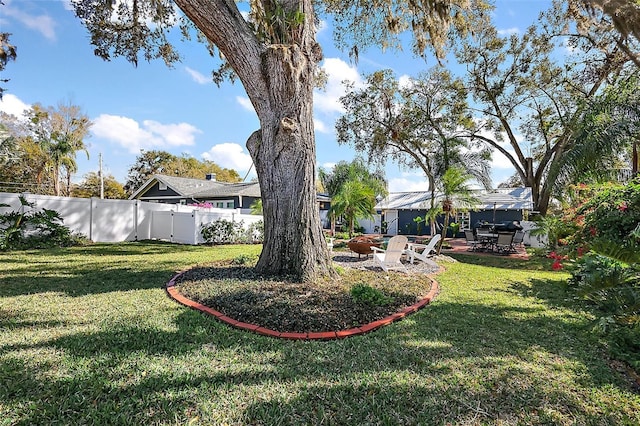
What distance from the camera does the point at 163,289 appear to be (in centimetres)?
554

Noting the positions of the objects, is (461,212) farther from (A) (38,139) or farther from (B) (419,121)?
(A) (38,139)

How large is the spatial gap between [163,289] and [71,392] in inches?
130

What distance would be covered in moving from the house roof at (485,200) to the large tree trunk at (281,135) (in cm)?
1317

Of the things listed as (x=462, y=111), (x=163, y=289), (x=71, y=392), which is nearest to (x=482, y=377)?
(x=71, y=392)

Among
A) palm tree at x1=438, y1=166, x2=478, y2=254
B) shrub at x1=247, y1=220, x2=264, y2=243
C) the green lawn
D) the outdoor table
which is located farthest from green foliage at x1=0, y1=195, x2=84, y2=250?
the outdoor table

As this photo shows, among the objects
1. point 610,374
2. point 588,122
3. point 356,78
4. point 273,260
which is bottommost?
point 610,374

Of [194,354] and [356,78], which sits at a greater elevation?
[356,78]

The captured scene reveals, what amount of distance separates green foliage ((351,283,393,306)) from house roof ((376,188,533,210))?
13732 mm

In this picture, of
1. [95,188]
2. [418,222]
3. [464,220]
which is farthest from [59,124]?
[464,220]

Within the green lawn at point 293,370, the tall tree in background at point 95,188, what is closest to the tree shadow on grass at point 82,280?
the green lawn at point 293,370

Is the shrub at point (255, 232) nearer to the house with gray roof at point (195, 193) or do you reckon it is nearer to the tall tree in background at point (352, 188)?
the tall tree in background at point (352, 188)

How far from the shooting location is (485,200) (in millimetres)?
20766

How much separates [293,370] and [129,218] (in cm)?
1409

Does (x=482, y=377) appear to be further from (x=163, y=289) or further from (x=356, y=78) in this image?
(x=356, y=78)
